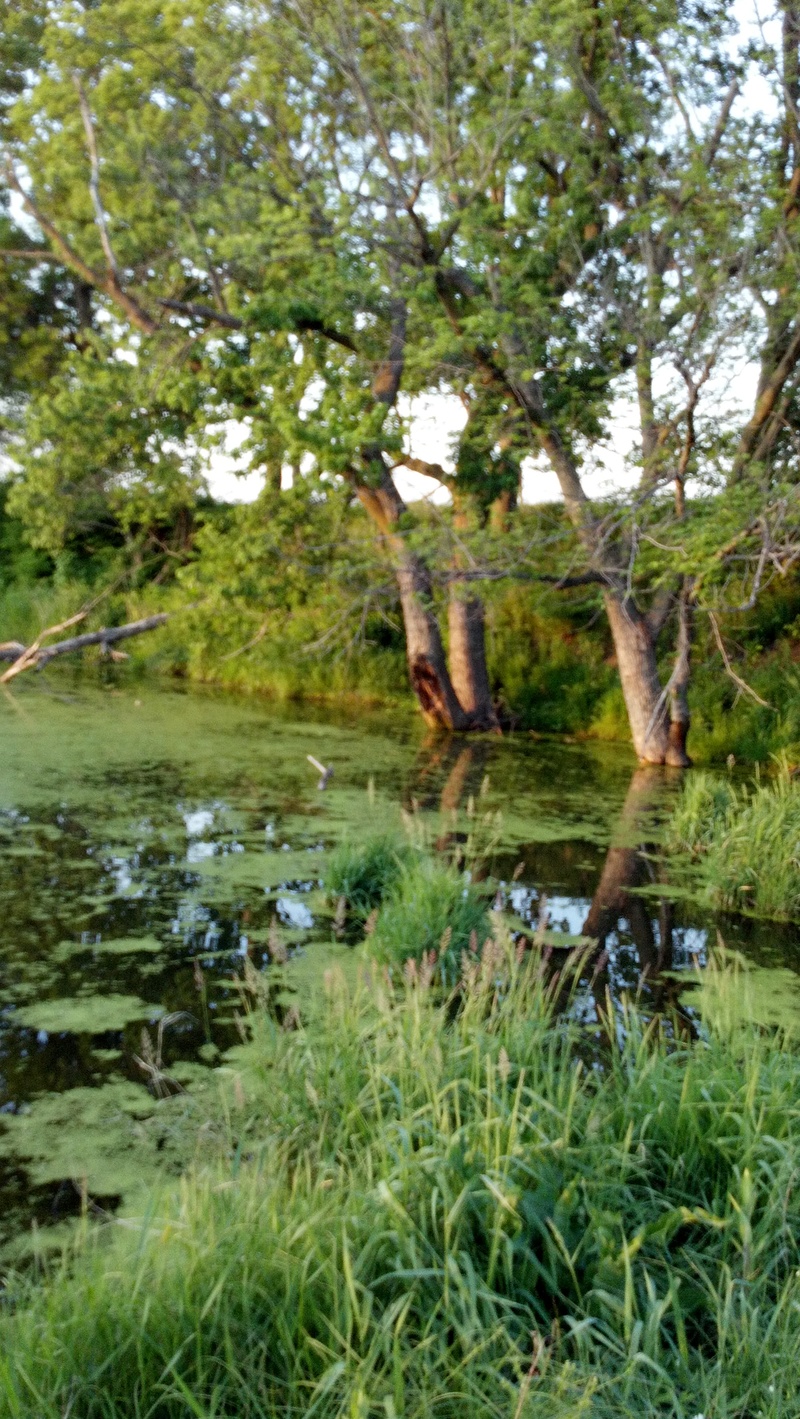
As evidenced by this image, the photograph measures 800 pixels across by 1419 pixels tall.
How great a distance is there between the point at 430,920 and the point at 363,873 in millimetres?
1092

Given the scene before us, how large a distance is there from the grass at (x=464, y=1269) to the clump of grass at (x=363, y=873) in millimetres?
2759

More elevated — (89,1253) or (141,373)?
(141,373)

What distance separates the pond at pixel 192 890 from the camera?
3566mm

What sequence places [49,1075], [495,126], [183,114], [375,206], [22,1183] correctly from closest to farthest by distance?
[22,1183] < [49,1075] < [495,126] < [375,206] < [183,114]

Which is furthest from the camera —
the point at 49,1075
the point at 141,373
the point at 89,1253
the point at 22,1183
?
the point at 141,373

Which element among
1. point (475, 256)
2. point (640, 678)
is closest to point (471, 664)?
point (640, 678)

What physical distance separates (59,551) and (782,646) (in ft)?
41.4

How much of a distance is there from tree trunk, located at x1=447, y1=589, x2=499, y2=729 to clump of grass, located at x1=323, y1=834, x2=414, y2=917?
6.63 meters

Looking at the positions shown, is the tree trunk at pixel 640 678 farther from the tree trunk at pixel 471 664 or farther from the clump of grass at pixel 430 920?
the clump of grass at pixel 430 920

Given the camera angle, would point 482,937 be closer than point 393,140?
Yes

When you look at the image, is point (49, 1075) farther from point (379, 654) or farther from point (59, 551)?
point (59, 551)

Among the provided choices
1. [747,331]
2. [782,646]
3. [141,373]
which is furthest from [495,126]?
[782,646]

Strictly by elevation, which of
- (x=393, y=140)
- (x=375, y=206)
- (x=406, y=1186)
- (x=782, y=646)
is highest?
(x=393, y=140)

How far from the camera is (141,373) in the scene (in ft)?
40.0
